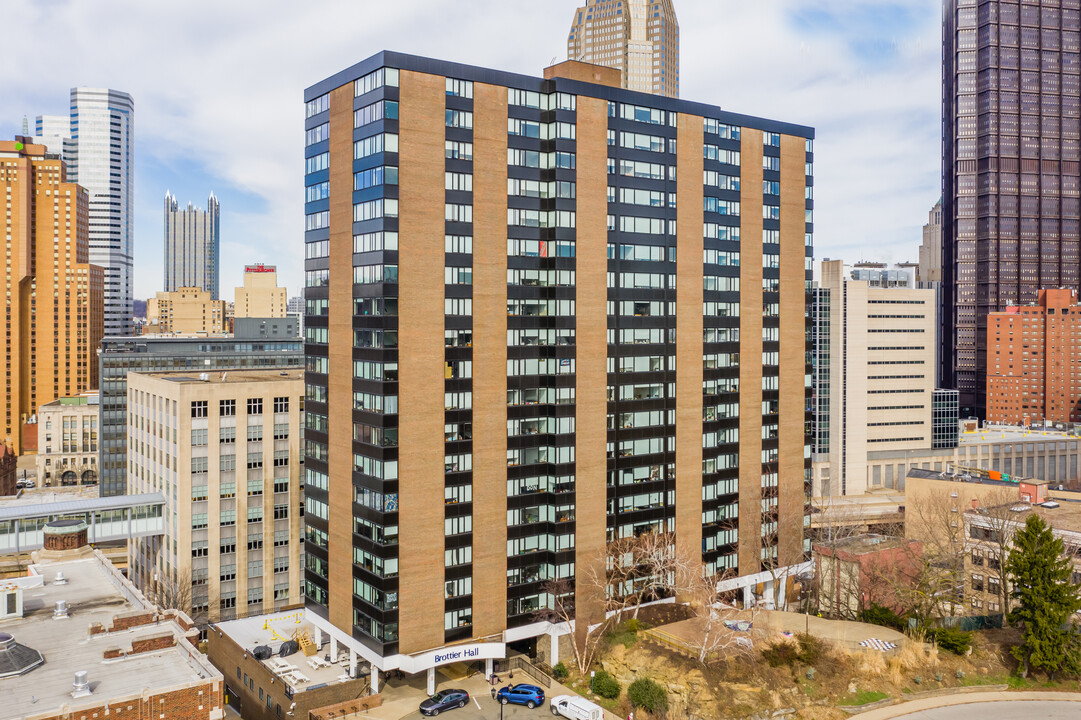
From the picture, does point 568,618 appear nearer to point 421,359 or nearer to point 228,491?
point 421,359

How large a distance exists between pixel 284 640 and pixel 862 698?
55.4m

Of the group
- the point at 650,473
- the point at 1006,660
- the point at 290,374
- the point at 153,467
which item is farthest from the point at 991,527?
the point at 153,467

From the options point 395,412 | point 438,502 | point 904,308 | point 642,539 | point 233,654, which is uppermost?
point 904,308

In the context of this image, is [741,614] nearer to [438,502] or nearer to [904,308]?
[438,502]

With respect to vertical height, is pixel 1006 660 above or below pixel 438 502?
below

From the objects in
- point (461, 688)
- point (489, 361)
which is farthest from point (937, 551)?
point (489, 361)

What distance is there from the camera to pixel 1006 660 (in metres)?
70.4

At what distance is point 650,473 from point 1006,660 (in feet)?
118

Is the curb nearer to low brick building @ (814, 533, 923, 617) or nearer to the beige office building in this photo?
low brick building @ (814, 533, 923, 617)

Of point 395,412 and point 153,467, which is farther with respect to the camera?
point 153,467

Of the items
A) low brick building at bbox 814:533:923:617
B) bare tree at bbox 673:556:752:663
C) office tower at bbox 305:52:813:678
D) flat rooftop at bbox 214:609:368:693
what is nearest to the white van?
office tower at bbox 305:52:813:678

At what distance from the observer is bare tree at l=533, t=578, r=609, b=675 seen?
76.4 m

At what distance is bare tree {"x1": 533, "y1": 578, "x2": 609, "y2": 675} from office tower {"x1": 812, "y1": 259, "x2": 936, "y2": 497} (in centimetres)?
9730

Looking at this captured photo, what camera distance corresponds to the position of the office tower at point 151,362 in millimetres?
150125
